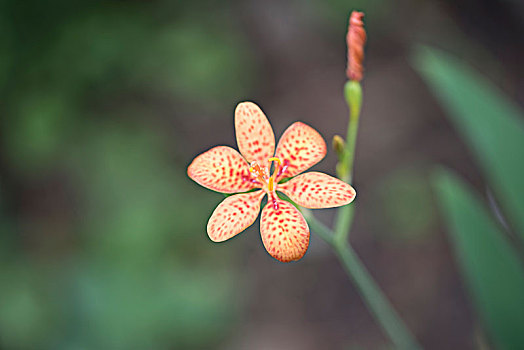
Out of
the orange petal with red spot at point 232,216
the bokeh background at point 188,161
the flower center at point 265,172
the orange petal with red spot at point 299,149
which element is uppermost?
the orange petal with red spot at point 299,149

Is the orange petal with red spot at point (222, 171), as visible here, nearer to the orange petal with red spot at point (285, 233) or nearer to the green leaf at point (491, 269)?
the orange petal with red spot at point (285, 233)

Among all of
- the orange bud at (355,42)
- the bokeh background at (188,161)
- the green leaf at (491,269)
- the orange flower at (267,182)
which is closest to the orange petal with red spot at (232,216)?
the orange flower at (267,182)

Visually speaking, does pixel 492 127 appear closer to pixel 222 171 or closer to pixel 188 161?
pixel 222 171

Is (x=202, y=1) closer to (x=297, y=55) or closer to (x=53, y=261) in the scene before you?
(x=297, y=55)

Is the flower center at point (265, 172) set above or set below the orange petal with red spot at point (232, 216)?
above

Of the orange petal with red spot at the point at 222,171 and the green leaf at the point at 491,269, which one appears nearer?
the orange petal with red spot at the point at 222,171

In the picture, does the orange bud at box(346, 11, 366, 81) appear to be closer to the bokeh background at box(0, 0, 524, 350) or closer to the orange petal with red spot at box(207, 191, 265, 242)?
the orange petal with red spot at box(207, 191, 265, 242)
